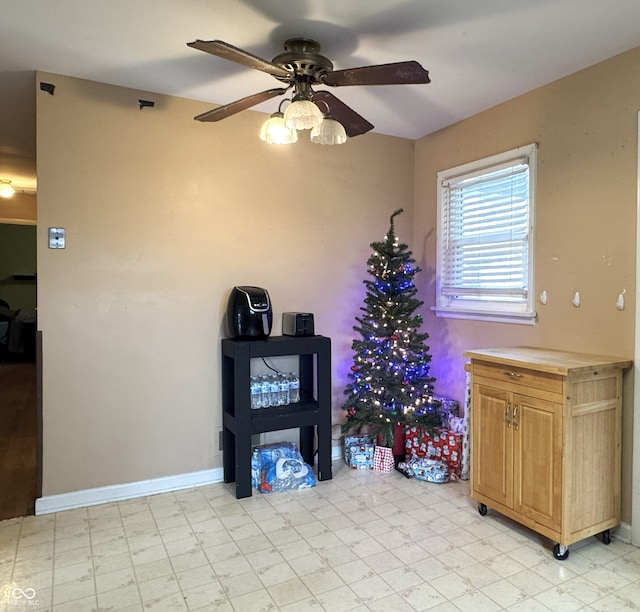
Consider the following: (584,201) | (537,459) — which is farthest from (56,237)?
(584,201)

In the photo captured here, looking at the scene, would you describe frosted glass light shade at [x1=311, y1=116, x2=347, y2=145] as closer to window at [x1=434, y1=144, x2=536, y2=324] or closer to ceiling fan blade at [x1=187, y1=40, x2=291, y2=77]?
ceiling fan blade at [x1=187, y1=40, x2=291, y2=77]

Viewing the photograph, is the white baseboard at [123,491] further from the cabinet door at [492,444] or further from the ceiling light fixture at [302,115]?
the ceiling light fixture at [302,115]

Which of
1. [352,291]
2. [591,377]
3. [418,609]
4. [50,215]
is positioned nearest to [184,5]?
[50,215]

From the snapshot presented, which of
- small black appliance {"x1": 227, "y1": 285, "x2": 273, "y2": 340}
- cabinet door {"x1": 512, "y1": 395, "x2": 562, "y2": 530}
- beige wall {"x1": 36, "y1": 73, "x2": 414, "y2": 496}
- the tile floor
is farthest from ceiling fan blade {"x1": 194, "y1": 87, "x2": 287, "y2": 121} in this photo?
the tile floor

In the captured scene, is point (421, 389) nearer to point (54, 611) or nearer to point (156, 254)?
point (156, 254)

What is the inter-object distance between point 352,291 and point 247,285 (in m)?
0.87

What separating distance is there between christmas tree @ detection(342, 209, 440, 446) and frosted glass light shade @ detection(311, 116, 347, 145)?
1296 millimetres

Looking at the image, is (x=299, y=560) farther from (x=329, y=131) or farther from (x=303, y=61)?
(x=303, y=61)

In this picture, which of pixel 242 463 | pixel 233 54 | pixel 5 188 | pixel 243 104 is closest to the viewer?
pixel 233 54

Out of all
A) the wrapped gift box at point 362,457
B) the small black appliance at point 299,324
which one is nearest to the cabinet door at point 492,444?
the wrapped gift box at point 362,457

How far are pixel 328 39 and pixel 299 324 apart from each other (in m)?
1.74

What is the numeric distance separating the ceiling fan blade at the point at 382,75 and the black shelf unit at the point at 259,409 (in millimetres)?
1624

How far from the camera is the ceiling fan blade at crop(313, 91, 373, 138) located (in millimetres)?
2295

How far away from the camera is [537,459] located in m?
2.38
